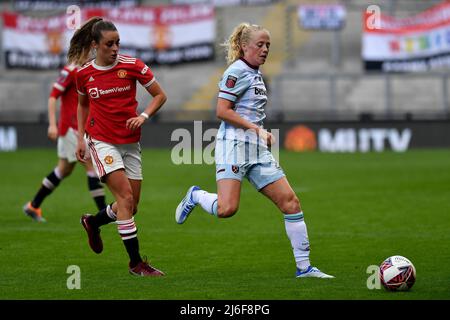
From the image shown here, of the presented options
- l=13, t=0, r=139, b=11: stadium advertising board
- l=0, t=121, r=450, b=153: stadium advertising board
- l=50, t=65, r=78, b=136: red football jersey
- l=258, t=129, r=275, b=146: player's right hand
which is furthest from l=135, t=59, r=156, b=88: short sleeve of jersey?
l=13, t=0, r=139, b=11: stadium advertising board

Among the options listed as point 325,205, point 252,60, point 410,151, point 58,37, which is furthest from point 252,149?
point 58,37

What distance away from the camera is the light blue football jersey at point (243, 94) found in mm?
9453

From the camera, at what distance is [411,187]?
62.3 feet

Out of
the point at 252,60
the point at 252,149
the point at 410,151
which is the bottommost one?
the point at 410,151

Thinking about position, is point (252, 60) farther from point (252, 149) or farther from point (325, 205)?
point (325, 205)

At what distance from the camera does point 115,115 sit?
9.88 metres

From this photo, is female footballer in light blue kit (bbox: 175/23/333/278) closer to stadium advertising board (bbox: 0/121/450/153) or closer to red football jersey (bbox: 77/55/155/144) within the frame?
red football jersey (bbox: 77/55/155/144)

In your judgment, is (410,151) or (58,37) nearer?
(410,151)

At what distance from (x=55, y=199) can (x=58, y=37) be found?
694 inches

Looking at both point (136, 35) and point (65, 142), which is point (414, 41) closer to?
point (136, 35)

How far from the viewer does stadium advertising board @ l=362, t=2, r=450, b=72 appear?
105 ft

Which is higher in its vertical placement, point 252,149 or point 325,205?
point 252,149

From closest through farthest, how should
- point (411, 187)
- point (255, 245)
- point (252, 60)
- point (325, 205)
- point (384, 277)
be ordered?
point (384, 277) → point (252, 60) → point (255, 245) → point (325, 205) → point (411, 187)

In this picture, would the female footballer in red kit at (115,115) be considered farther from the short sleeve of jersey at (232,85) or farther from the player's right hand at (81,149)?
the short sleeve of jersey at (232,85)
